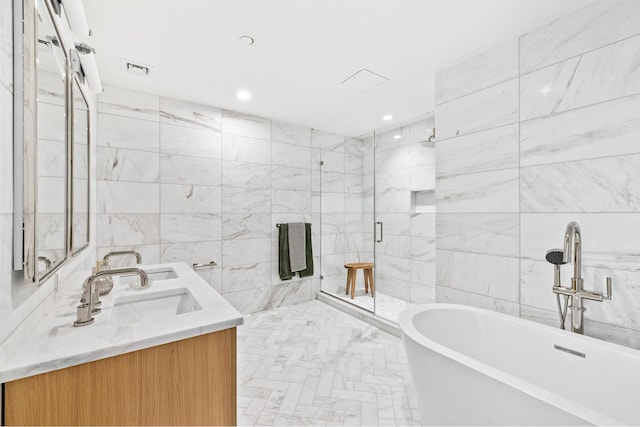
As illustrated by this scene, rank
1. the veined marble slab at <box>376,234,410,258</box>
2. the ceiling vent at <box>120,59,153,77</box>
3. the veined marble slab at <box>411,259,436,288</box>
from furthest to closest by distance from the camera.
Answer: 1. the veined marble slab at <box>376,234,410,258</box>
2. the veined marble slab at <box>411,259,436,288</box>
3. the ceiling vent at <box>120,59,153,77</box>

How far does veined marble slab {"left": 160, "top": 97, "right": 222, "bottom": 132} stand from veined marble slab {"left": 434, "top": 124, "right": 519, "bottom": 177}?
90.5 inches

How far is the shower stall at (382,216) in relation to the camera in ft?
11.6

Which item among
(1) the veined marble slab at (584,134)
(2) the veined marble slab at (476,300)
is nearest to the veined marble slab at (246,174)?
(2) the veined marble slab at (476,300)

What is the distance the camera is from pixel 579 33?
64.6 inches

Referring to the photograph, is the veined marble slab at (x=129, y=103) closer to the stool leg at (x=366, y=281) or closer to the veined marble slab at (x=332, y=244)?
the veined marble slab at (x=332, y=244)

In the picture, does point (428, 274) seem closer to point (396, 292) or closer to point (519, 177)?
point (396, 292)

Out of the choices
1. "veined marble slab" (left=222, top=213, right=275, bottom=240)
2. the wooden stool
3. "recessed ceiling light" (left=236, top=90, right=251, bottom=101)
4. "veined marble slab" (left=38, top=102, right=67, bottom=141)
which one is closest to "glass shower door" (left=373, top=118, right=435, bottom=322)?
the wooden stool

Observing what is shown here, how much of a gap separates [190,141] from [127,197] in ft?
2.65

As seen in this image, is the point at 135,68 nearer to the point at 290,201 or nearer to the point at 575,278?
the point at 290,201

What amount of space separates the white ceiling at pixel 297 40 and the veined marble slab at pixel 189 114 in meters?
0.11

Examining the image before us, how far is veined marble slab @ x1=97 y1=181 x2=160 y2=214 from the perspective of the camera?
8.30 feet

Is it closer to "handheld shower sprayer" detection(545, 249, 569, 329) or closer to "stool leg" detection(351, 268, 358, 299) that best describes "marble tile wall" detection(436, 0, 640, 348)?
"handheld shower sprayer" detection(545, 249, 569, 329)

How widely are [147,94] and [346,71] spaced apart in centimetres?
191

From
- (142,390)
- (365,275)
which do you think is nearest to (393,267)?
(365,275)
